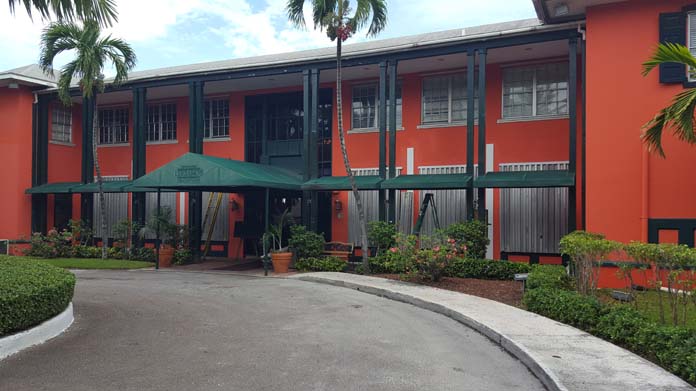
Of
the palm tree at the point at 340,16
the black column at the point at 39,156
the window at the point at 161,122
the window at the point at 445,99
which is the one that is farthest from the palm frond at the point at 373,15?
the black column at the point at 39,156

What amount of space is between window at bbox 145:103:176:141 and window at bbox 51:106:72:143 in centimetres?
357

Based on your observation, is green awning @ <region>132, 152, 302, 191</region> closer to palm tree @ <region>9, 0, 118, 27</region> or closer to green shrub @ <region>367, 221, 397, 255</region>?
green shrub @ <region>367, 221, 397, 255</region>

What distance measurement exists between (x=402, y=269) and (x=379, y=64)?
254 inches

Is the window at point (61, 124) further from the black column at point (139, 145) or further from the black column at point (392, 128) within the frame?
the black column at point (392, 128)

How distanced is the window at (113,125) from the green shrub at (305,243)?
35.2ft

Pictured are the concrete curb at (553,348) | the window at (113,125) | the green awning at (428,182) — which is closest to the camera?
the concrete curb at (553,348)

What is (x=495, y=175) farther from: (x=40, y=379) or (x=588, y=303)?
(x=40, y=379)

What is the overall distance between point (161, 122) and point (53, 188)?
15.3ft

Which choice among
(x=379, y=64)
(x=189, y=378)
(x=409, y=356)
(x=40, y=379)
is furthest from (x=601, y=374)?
(x=379, y=64)

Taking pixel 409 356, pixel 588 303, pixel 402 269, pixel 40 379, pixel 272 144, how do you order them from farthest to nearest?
pixel 272 144
pixel 402 269
pixel 588 303
pixel 409 356
pixel 40 379

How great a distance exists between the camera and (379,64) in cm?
1612

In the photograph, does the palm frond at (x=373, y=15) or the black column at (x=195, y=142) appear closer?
the palm frond at (x=373, y=15)

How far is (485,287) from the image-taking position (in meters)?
12.1

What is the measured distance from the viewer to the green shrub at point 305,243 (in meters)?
15.5
